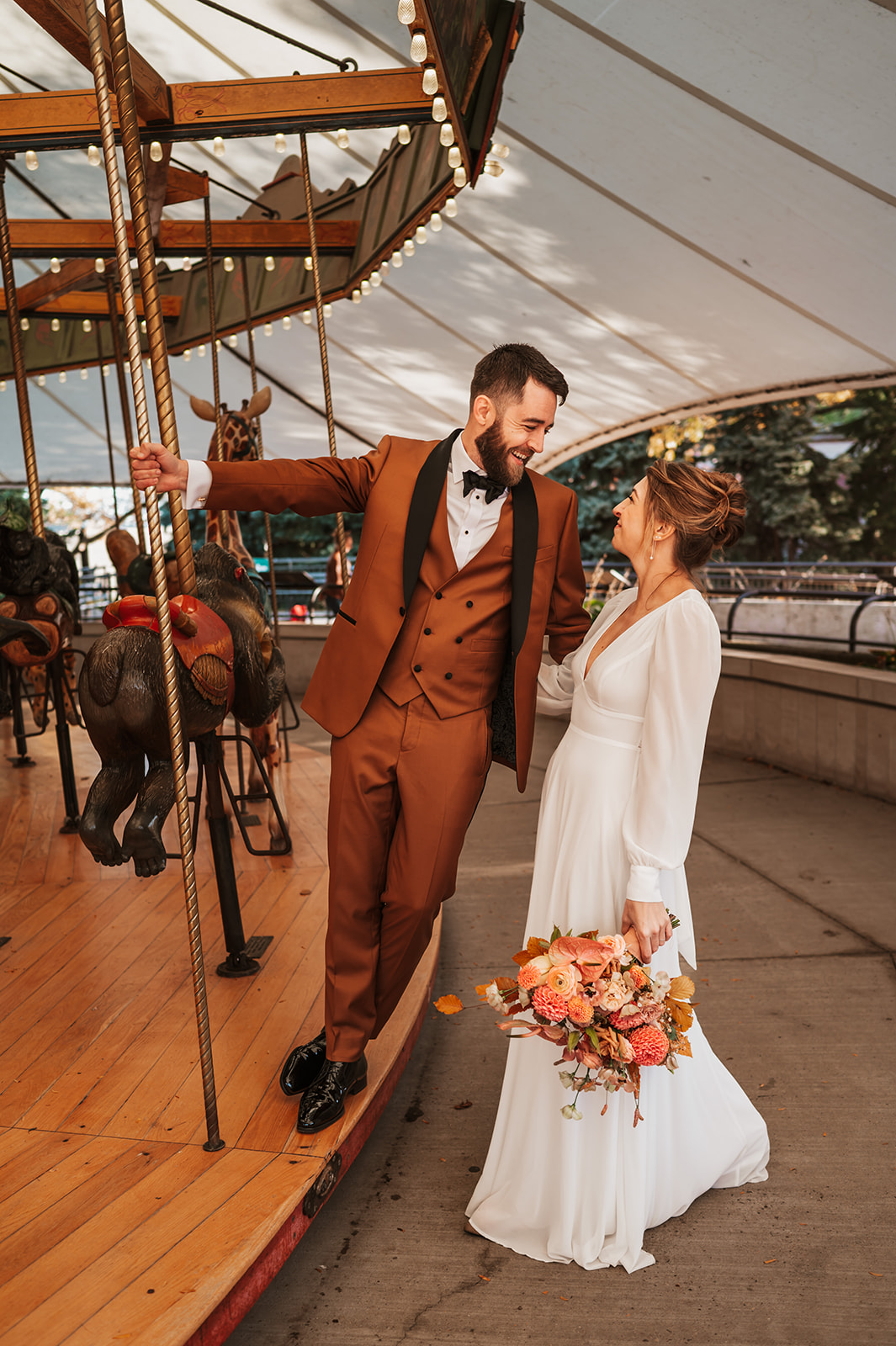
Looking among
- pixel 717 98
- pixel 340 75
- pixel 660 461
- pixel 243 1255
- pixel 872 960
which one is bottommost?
pixel 872 960

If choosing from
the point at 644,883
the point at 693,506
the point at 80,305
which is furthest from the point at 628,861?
the point at 80,305

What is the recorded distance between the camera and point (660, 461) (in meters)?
2.17

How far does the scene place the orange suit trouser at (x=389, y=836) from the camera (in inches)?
88.3

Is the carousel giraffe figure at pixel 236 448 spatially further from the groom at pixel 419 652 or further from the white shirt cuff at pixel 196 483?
the white shirt cuff at pixel 196 483

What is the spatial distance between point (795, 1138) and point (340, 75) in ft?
10.6

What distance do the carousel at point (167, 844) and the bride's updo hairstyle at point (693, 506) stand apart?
1.00 m

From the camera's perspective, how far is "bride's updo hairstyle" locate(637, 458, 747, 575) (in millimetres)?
2098

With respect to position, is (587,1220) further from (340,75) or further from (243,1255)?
(340,75)

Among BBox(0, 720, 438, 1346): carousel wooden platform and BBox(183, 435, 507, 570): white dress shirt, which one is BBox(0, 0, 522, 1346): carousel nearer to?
BBox(0, 720, 438, 1346): carousel wooden platform

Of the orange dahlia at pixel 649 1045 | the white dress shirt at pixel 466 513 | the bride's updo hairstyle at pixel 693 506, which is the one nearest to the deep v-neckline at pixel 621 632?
the bride's updo hairstyle at pixel 693 506

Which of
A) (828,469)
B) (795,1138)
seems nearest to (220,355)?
(795,1138)

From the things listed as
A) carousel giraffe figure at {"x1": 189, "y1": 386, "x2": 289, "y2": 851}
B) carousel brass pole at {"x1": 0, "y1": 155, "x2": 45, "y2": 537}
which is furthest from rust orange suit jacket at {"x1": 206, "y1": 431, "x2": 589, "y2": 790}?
carousel giraffe figure at {"x1": 189, "y1": 386, "x2": 289, "y2": 851}

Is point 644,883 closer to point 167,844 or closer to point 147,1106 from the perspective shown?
point 147,1106

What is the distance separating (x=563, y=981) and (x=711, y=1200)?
0.87 meters
